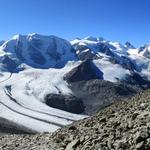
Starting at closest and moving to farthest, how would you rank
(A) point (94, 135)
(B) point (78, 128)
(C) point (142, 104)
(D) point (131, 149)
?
(D) point (131, 149) < (A) point (94, 135) < (C) point (142, 104) < (B) point (78, 128)

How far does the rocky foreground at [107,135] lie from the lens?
68.9ft

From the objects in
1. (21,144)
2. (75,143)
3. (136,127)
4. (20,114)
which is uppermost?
(136,127)

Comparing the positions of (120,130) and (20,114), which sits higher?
(120,130)

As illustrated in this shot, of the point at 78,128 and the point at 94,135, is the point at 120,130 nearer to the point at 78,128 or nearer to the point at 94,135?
the point at 94,135

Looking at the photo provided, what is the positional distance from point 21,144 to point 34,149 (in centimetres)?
255

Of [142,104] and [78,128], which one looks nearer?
[142,104]

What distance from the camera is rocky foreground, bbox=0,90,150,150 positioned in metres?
21.0

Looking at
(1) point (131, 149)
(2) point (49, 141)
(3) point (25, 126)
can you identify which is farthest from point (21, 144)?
(3) point (25, 126)

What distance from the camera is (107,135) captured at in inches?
916

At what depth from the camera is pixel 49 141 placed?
28.1m

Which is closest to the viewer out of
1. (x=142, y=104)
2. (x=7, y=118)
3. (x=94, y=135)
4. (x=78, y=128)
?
(x=94, y=135)

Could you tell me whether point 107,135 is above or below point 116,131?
below

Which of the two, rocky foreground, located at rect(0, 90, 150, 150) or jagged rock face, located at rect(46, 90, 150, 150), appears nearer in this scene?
jagged rock face, located at rect(46, 90, 150, 150)

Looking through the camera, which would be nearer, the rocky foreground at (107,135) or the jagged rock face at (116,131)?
the jagged rock face at (116,131)
